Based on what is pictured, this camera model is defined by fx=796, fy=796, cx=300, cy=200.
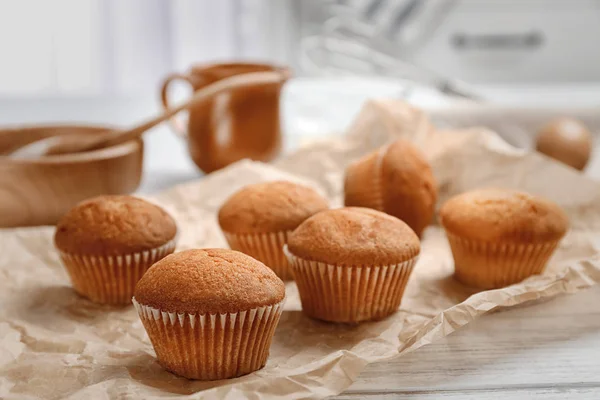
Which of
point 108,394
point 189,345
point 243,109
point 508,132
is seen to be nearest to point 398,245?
point 189,345

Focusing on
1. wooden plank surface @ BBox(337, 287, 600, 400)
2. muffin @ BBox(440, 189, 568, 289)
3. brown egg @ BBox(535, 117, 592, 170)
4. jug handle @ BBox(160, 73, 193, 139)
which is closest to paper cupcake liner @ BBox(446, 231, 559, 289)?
muffin @ BBox(440, 189, 568, 289)

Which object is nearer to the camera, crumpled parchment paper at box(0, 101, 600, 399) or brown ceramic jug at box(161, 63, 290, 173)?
crumpled parchment paper at box(0, 101, 600, 399)

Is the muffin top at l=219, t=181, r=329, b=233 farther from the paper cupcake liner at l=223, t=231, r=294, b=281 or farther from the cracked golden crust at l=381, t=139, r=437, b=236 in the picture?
the cracked golden crust at l=381, t=139, r=437, b=236

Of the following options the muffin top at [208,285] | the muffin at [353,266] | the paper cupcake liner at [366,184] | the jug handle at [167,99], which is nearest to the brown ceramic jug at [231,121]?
the jug handle at [167,99]

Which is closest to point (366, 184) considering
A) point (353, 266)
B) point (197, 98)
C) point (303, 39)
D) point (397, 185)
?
point (397, 185)

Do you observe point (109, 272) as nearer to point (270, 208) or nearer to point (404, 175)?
point (270, 208)

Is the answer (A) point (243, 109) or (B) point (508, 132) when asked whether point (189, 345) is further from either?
(B) point (508, 132)
